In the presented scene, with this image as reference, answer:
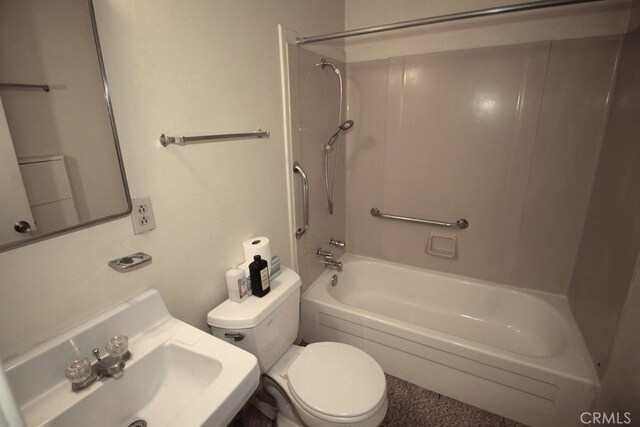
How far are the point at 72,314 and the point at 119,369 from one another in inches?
7.9

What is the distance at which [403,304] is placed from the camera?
2223 mm

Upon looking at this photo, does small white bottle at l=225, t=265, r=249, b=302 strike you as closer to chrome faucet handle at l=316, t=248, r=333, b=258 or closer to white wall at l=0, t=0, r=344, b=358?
white wall at l=0, t=0, r=344, b=358

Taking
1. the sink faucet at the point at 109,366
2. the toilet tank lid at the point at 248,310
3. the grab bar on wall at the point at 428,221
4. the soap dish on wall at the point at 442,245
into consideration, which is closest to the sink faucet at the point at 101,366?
the sink faucet at the point at 109,366

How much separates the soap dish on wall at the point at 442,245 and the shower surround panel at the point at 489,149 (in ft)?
0.11

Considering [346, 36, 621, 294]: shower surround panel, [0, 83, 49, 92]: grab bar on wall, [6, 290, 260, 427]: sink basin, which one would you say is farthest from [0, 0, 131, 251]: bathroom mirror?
[346, 36, 621, 294]: shower surround panel

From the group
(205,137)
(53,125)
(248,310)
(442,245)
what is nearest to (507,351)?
(442,245)

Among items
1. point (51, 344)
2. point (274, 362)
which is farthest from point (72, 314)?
point (274, 362)

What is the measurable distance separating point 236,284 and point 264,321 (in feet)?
0.60

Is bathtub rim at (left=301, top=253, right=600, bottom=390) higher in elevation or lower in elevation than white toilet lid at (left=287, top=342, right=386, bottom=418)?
lower

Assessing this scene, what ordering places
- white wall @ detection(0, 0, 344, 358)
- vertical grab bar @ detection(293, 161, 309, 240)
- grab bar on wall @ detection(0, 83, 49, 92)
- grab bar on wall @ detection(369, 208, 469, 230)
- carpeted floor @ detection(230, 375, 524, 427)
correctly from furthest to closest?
grab bar on wall @ detection(369, 208, 469, 230)
vertical grab bar @ detection(293, 161, 309, 240)
carpeted floor @ detection(230, 375, 524, 427)
white wall @ detection(0, 0, 344, 358)
grab bar on wall @ detection(0, 83, 49, 92)

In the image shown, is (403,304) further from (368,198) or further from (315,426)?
(315,426)

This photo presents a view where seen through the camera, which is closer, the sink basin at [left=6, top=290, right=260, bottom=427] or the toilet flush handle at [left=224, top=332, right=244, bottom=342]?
the sink basin at [left=6, top=290, right=260, bottom=427]

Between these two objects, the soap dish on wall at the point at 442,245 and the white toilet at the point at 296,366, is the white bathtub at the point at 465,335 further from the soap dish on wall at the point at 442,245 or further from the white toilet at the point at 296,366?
the white toilet at the point at 296,366

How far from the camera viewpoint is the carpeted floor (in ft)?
4.85
